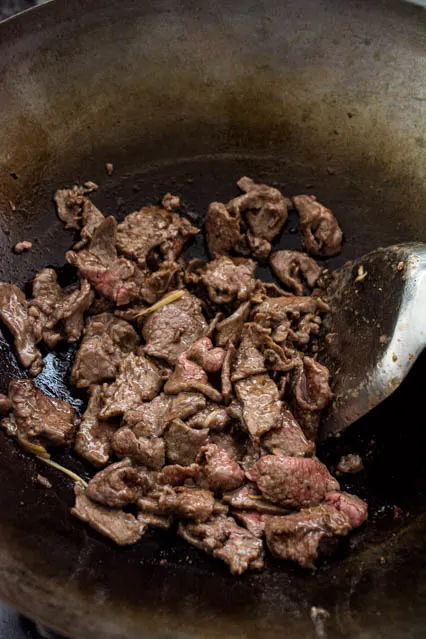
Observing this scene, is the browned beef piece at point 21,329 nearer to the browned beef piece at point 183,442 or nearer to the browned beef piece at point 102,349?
the browned beef piece at point 102,349

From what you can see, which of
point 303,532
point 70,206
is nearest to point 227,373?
point 303,532

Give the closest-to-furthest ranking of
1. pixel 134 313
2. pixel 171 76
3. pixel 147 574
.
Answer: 1. pixel 147 574
2. pixel 134 313
3. pixel 171 76

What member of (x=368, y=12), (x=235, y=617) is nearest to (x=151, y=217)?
(x=368, y=12)

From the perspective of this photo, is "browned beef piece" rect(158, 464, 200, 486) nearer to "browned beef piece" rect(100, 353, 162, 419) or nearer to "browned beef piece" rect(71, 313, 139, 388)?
"browned beef piece" rect(100, 353, 162, 419)

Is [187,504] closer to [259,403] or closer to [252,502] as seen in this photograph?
[252,502]

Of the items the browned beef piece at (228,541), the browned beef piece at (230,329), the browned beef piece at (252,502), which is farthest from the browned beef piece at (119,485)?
the browned beef piece at (230,329)

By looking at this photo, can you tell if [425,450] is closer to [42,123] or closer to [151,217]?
[151,217]
